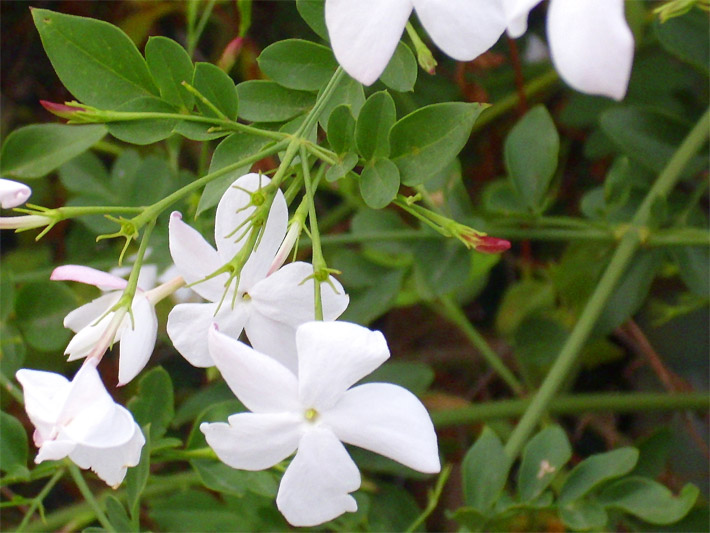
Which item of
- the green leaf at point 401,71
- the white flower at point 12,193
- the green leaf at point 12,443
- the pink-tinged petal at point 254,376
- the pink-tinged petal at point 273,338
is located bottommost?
the green leaf at point 12,443

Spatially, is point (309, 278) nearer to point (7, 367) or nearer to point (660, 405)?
point (7, 367)

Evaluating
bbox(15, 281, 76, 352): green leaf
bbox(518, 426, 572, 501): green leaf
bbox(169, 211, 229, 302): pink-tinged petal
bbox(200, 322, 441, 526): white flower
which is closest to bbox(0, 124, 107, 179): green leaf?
bbox(15, 281, 76, 352): green leaf

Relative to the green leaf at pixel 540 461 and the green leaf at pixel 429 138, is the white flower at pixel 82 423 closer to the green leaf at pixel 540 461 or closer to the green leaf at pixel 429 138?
the green leaf at pixel 429 138

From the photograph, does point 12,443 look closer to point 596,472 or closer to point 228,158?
point 228,158

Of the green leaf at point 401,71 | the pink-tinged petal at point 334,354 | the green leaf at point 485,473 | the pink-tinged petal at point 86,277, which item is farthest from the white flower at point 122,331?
the green leaf at point 485,473

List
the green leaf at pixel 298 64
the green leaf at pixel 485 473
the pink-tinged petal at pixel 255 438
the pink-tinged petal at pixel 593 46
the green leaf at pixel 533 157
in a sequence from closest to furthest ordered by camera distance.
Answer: the pink-tinged petal at pixel 593 46
the pink-tinged petal at pixel 255 438
the green leaf at pixel 298 64
the green leaf at pixel 485 473
the green leaf at pixel 533 157

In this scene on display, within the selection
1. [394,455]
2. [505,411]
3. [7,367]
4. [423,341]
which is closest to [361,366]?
[394,455]

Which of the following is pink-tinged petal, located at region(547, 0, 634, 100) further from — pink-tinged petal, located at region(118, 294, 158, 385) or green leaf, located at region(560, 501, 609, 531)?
green leaf, located at region(560, 501, 609, 531)
